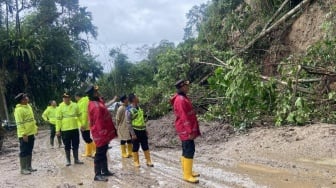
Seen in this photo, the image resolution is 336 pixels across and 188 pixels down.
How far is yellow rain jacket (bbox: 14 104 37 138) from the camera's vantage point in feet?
31.8

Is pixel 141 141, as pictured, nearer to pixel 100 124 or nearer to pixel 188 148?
pixel 100 124

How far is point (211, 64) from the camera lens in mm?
16344

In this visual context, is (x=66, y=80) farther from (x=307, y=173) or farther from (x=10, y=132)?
(x=307, y=173)

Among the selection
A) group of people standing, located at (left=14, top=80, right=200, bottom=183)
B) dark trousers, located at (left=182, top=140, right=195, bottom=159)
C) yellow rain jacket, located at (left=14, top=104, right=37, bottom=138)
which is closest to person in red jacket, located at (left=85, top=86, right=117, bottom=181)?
group of people standing, located at (left=14, top=80, right=200, bottom=183)

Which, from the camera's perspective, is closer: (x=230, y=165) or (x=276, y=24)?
(x=230, y=165)

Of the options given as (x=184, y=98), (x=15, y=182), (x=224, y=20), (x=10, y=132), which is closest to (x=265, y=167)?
(x=184, y=98)

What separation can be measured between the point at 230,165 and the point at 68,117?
3.88 meters

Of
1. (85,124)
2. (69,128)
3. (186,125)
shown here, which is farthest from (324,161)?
(85,124)

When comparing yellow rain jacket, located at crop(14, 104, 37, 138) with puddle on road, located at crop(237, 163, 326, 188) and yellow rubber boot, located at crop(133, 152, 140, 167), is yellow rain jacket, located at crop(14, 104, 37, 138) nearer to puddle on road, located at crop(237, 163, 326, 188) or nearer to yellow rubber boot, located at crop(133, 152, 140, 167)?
yellow rubber boot, located at crop(133, 152, 140, 167)

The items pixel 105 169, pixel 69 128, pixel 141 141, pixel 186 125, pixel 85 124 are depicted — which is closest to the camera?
pixel 186 125

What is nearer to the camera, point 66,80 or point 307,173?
point 307,173

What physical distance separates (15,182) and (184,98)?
13.1ft

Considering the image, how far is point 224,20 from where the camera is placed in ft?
63.8

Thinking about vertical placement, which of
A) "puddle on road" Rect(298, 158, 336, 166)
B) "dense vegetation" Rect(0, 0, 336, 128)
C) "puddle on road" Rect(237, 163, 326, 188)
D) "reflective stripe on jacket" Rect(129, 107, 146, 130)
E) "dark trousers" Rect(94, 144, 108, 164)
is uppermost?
"dense vegetation" Rect(0, 0, 336, 128)
